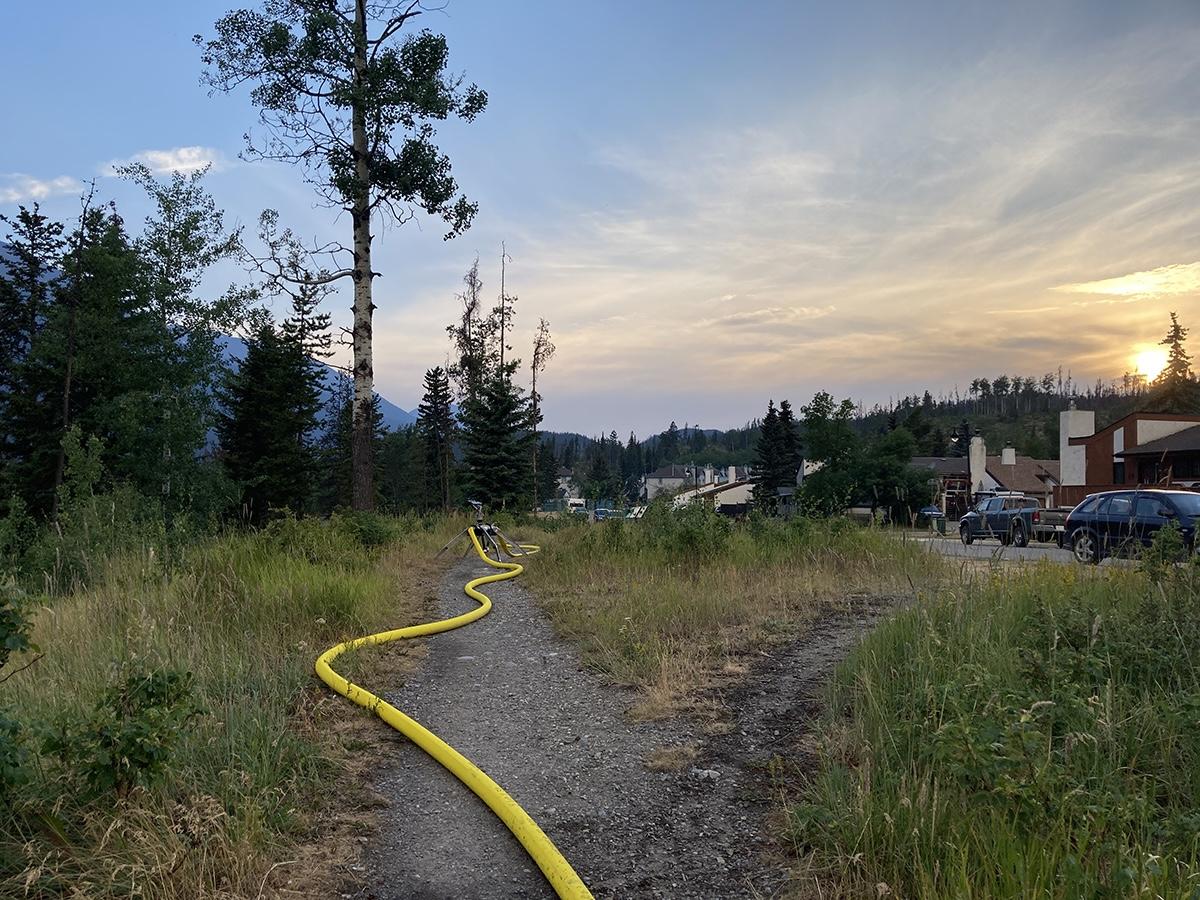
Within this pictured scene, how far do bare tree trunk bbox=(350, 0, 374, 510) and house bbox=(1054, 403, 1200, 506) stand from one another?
34410mm

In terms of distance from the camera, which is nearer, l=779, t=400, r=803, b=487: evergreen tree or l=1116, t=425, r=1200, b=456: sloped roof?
l=1116, t=425, r=1200, b=456: sloped roof

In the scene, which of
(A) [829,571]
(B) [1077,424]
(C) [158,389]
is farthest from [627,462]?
(A) [829,571]

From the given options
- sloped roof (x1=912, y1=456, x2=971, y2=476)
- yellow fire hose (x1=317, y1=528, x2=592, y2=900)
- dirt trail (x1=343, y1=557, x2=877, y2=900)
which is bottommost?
dirt trail (x1=343, y1=557, x2=877, y2=900)

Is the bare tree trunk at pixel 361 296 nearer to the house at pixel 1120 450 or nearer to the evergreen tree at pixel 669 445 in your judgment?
the house at pixel 1120 450

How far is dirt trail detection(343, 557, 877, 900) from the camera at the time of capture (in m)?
2.76

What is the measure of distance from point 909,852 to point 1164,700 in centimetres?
202

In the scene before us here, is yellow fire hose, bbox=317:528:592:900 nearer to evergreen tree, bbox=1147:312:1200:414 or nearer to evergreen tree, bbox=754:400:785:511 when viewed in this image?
evergreen tree, bbox=754:400:785:511

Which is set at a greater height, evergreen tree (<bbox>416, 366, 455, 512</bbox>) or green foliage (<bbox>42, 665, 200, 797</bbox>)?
evergreen tree (<bbox>416, 366, 455, 512</bbox>)

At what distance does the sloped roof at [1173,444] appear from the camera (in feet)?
104

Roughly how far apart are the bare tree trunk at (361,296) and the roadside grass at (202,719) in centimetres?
598

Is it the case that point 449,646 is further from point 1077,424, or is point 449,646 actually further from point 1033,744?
point 1077,424

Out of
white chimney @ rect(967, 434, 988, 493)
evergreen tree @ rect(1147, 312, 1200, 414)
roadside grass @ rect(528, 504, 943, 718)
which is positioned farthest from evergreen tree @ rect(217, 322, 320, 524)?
evergreen tree @ rect(1147, 312, 1200, 414)

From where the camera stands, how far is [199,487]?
22.2m

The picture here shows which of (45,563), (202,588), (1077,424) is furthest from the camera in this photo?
(1077,424)
